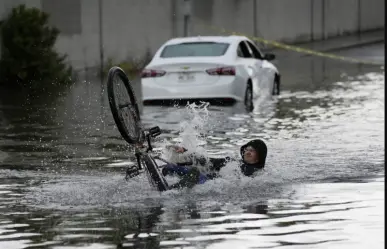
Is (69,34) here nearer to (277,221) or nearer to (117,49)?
(117,49)

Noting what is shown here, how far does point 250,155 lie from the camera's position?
38.0 ft

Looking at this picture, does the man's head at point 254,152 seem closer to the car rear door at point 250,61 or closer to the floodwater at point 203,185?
the floodwater at point 203,185

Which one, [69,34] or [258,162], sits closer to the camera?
[258,162]

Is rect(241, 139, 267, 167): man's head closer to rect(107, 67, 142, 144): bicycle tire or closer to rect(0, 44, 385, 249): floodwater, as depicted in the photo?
rect(0, 44, 385, 249): floodwater

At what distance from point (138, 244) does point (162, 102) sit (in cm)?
1373

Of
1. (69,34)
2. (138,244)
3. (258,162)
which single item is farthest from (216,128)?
(69,34)

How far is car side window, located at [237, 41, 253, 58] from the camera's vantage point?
75.8 feet

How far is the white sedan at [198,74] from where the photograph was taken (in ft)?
71.8

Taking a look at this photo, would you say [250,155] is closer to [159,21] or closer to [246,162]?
[246,162]

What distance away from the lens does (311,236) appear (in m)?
8.99

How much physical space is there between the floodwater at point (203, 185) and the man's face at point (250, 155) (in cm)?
18

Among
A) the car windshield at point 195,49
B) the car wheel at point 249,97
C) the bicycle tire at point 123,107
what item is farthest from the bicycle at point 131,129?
the car windshield at point 195,49

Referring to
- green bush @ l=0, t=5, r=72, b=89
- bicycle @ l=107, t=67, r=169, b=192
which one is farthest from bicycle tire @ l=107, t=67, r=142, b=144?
green bush @ l=0, t=5, r=72, b=89

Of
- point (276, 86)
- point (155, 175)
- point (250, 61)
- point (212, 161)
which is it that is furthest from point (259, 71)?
point (155, 175)
